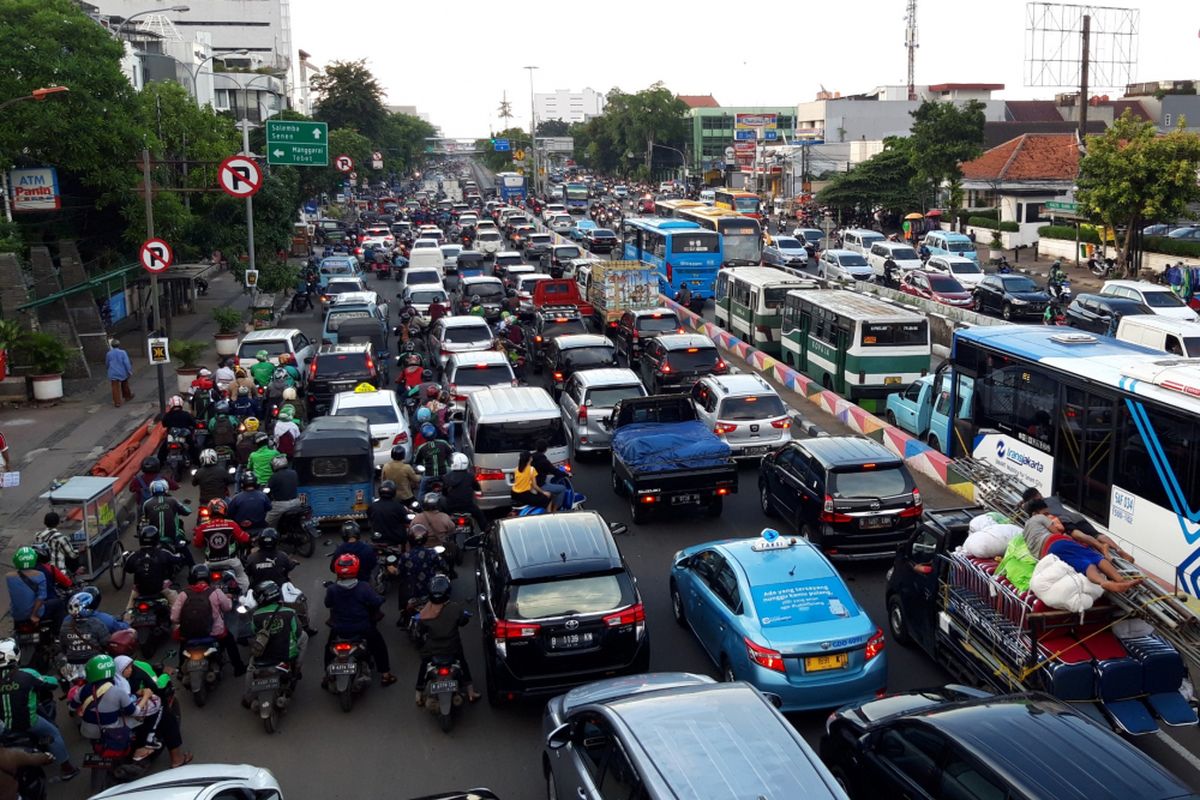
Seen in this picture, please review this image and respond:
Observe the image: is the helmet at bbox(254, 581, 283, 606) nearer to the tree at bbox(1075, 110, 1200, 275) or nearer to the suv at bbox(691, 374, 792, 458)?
the suv at bbox(691, 374, 792, 458)

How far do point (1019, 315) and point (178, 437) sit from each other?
25.0 m

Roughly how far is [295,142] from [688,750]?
3428cm

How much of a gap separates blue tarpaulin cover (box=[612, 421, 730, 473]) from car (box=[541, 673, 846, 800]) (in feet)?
25.8

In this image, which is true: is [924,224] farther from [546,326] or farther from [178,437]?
[178,437]

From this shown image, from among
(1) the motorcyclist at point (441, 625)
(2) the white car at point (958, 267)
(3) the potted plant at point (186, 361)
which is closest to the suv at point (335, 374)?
(3) the potted plant at point (186, 361)

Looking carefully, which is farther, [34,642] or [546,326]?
[546,326]

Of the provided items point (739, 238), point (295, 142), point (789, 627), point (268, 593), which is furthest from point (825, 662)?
point (295, 142)

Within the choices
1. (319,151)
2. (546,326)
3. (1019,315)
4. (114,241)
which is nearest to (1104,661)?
(546,326)

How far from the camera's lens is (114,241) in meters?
33.2

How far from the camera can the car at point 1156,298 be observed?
2942 cm

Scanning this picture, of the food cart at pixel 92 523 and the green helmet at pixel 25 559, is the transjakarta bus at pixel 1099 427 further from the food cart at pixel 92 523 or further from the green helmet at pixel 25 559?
the green helmet at pixel 25 559

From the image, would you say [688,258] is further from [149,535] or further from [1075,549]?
[1075,549]

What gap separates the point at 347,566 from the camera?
10539 mm

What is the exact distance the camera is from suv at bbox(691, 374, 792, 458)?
18.6 m
